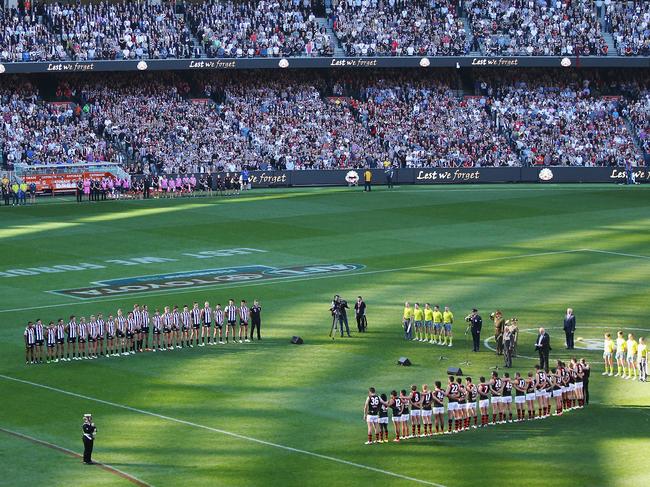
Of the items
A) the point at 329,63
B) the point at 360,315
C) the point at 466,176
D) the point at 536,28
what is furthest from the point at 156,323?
the point at 536,28

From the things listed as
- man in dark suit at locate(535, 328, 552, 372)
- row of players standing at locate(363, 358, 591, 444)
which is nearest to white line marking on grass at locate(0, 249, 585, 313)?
man in dark suit at locate(535, 328, 552, 372)

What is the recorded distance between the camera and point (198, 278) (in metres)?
56.7

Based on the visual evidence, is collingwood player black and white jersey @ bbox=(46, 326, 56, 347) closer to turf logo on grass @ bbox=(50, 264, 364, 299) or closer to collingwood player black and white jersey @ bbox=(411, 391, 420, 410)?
turf logo on grass @ bbox=(50, 264, 364, 299)

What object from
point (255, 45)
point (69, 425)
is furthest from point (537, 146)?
point (69, 425)

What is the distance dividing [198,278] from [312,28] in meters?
48.0

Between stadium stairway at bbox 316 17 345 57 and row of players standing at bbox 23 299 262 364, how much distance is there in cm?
5628

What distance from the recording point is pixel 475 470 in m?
29.4

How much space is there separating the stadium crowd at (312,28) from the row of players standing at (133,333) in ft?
170

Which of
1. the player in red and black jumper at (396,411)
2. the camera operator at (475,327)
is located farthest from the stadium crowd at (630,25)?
the player in red and black jumper at (396,411)

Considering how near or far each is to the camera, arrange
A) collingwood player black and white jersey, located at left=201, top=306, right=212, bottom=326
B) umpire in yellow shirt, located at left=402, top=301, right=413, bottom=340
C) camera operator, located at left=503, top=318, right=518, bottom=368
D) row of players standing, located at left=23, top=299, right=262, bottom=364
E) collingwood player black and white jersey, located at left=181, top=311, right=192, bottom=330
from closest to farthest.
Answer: camera operator, located at left=503, top=318, right=518, bottom=368
row of players standing, located at left=23, top=299, right=262, bottom=364
collingwood player black and white jersey, located at left=181, top=311, right=192, bottom=330
collingwood player black and white jersey, located at left=201, top=306, right=212, bottom=326
umpire in yellow shirt, located at left=402, top=301, right=413, bottom=340

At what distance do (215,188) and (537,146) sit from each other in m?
25.0

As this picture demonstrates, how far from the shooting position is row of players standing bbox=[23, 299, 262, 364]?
41.8 metres

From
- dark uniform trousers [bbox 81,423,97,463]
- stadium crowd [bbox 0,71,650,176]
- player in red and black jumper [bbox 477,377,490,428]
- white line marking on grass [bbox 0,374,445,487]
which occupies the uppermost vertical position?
stadium crowd [bbox 0,71,650,176]

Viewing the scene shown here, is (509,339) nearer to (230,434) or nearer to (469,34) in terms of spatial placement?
(230,434)
